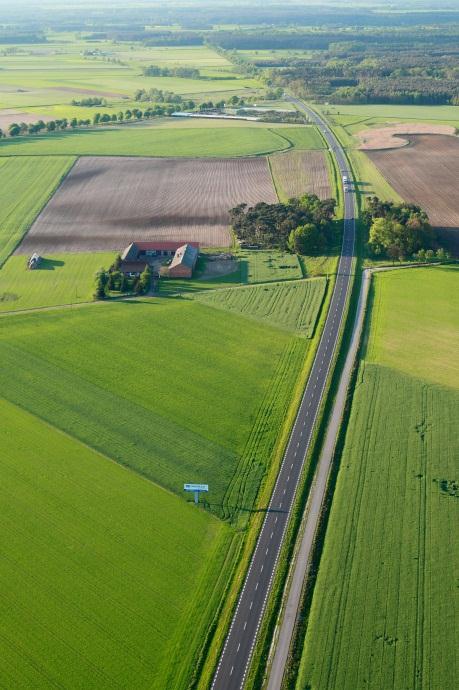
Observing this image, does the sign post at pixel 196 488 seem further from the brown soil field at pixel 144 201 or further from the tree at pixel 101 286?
the brown soil field at pixel 144 201

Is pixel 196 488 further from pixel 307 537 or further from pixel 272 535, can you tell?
pixel 307 537

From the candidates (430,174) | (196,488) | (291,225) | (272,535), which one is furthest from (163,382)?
(430,174)

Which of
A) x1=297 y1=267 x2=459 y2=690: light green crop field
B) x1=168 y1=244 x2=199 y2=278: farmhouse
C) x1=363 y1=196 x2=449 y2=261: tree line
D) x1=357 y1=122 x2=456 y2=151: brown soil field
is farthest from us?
x1=357 y1=122 x2=456 y2=151: brown soil field

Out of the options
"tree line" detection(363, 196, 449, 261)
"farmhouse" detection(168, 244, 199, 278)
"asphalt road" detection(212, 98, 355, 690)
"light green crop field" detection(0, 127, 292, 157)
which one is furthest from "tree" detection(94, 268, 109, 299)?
"light green crop field" detection(0, 127, 292, 157)

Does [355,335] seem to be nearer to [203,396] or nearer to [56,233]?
[203,396]

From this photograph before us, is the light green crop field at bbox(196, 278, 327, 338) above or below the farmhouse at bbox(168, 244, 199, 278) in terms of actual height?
below

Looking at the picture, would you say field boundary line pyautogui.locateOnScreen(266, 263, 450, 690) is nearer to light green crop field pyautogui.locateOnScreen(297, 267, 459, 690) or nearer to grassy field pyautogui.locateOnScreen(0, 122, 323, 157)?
light green crop field pyautogui.locateOnScreen(297, 267, 459, 690)
